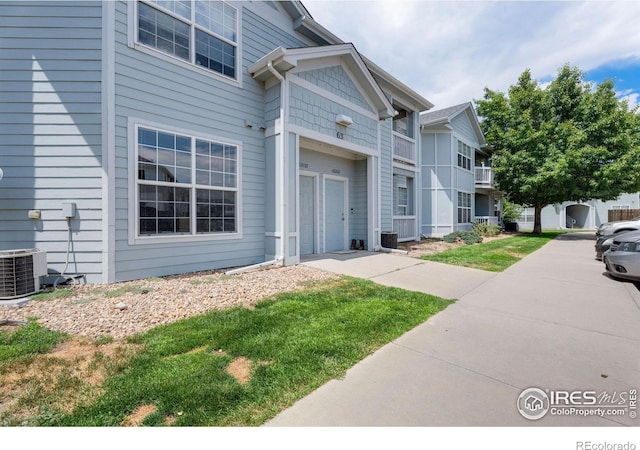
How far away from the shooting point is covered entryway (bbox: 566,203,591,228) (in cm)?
3016

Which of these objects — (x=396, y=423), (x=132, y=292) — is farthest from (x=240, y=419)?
(x=132, y=292)

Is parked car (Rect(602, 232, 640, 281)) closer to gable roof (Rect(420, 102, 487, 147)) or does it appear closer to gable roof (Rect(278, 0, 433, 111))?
gable roof (Rect(278, 0, 433, 111))

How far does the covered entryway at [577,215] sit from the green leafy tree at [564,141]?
15.1 m

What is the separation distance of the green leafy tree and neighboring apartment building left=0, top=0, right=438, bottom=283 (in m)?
13.2

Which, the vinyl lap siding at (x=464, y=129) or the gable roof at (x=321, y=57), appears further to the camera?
the vinyl lap siding at (x=464, y=129)

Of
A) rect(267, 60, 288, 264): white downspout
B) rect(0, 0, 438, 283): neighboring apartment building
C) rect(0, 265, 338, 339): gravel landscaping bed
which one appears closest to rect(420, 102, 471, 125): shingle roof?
rect(0, 0, 438, 283): neighboring apartment building

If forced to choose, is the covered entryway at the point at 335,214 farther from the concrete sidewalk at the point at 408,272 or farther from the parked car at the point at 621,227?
the parked car at the point at 621,227

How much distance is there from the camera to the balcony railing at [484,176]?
798 inches

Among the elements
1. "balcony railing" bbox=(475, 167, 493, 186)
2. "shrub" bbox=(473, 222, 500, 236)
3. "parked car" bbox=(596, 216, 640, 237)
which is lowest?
"shrub" bbox=(473, 222, 500, 236)

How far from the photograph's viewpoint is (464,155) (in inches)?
722

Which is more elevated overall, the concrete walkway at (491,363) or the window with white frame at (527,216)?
the window with white frame at (527,216)

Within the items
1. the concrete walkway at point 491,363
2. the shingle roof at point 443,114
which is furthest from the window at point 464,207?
the concrete walkway at point 491,363
